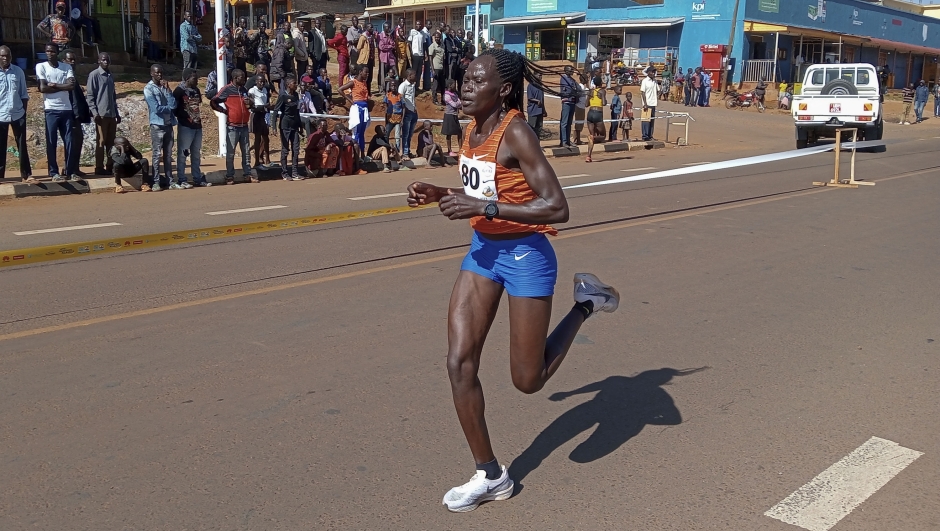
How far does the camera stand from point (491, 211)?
357 centimetres

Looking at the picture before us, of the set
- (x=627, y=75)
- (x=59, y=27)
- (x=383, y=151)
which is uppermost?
(x=59, y=27)

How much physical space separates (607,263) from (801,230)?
327cm

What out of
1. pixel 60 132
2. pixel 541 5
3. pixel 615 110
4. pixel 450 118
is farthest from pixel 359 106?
pixel 541 5

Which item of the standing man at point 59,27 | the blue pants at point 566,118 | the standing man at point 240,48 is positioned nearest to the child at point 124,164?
the standing man at point 59,27

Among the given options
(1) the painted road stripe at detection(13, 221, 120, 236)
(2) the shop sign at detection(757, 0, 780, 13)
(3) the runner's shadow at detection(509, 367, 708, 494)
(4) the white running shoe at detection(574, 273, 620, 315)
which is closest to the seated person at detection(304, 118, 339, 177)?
(1) the painted road stripe at detection(13, 221, 120, 236)

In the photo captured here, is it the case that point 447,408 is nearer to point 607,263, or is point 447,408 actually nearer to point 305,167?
point 607,263

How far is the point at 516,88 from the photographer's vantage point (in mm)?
3990

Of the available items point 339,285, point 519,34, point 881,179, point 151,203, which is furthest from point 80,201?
→ point 519,34

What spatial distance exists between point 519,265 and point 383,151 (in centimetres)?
1462

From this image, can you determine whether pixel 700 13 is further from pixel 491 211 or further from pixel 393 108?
pixel 491 211

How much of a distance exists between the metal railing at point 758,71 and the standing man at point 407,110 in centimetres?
3315

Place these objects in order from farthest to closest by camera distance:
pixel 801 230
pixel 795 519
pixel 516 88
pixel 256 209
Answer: pixel 256 209 < pixel 801 230 < pixel 516 88 < pixel 795 519

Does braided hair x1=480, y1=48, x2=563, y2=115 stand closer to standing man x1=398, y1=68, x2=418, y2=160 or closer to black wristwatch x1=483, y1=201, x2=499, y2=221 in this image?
black wristwatch x1=483, y1=201, x2=499, y2=221

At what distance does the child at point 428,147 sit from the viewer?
18.6 metres
